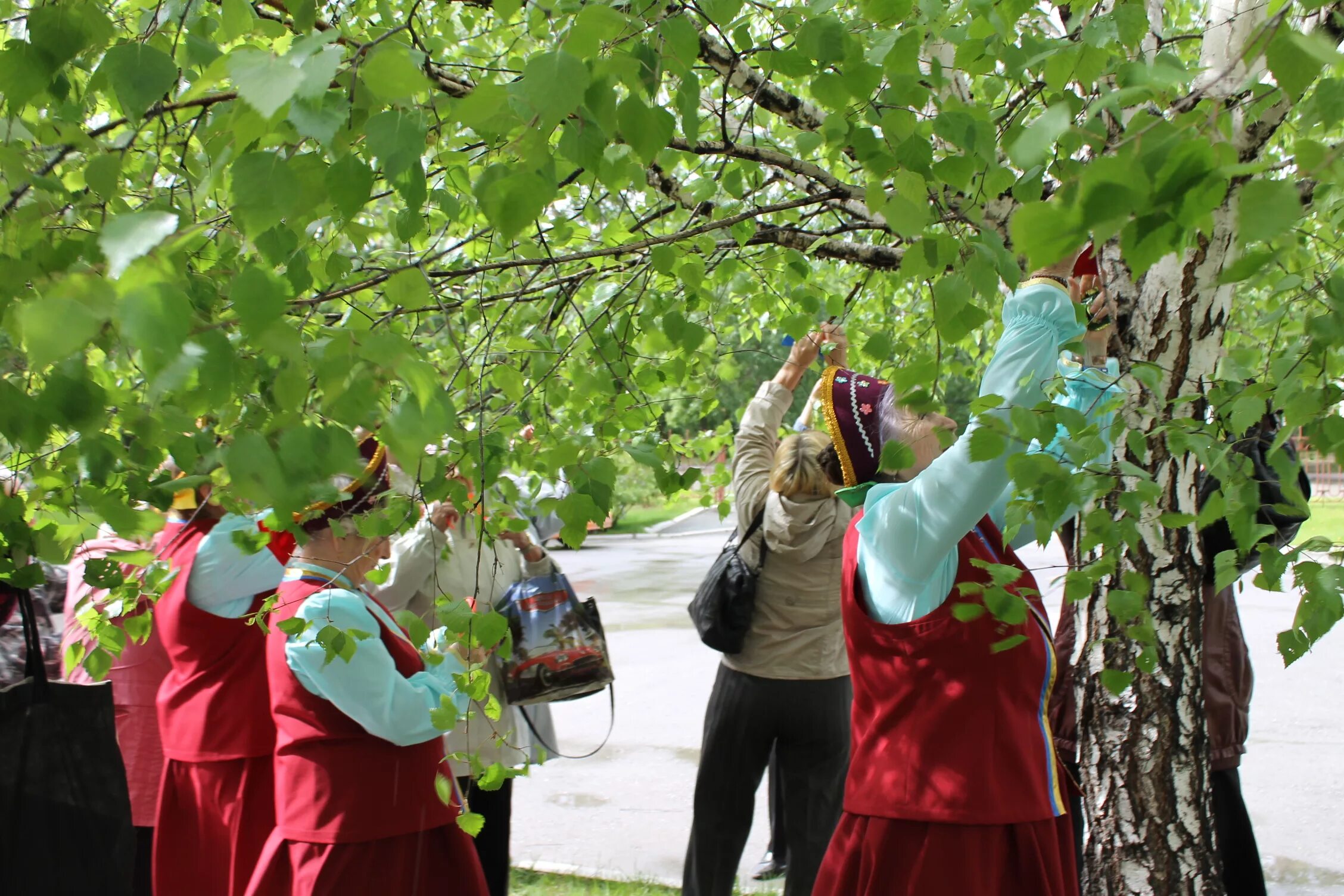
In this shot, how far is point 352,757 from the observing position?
2246 millimetres

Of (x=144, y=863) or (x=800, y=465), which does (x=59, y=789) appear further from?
(x=800, y=465)

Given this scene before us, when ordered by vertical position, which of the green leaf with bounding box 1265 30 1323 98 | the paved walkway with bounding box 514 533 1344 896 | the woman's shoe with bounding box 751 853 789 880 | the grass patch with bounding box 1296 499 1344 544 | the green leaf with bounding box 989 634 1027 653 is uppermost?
the green leaf with bounding box 1265 30 1323 98

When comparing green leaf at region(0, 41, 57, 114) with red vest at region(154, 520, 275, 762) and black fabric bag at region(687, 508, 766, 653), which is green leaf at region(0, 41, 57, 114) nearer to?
red vest at region(154, 520, 275, 762)

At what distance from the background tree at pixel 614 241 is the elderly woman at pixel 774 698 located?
27.9 inches

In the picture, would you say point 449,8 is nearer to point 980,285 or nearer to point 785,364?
point 785,364

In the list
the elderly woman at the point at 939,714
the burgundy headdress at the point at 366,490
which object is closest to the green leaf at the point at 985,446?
the elderly woman at the point at 939,714

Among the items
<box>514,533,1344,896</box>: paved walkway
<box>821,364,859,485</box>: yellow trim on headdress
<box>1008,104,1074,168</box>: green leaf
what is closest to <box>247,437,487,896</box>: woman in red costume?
<box>821,364,859,485</box>: yellow trim on headdress

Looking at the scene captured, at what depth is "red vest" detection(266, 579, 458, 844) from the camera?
7.31 ft

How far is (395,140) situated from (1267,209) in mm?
740

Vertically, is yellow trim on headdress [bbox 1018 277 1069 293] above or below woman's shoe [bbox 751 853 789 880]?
above

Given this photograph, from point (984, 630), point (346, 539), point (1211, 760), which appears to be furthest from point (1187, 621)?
point (346, 539)

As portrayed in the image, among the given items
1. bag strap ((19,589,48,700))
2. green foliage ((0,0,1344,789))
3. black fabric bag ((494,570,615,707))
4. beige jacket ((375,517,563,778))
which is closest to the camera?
green foliage ((0,0,1344,789))

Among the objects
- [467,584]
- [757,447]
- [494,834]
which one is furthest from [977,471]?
[494,834]

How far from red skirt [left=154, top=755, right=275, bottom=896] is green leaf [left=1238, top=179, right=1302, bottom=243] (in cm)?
267
